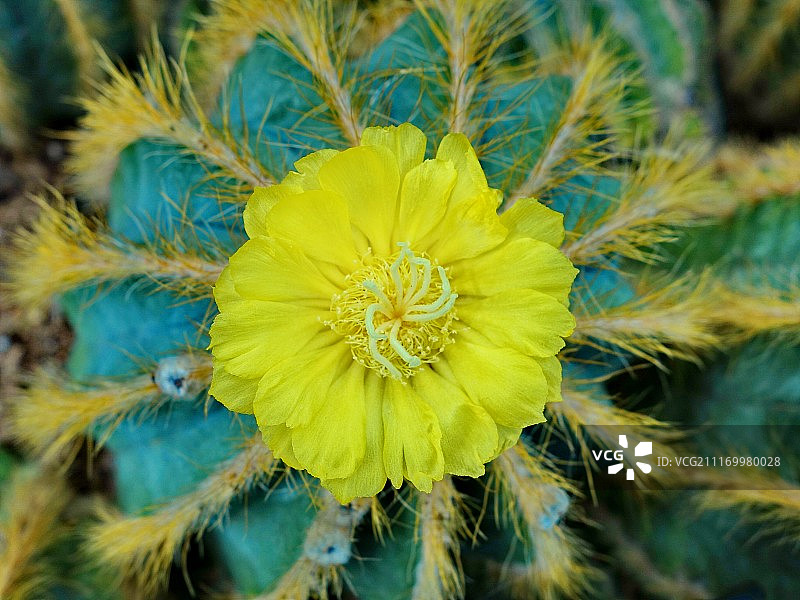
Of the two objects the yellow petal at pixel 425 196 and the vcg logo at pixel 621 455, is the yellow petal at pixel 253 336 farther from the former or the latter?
the vcg logo at pixel 621 455

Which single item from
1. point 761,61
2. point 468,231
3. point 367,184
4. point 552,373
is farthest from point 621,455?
point 761,61

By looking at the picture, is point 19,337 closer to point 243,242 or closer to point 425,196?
point 243,242

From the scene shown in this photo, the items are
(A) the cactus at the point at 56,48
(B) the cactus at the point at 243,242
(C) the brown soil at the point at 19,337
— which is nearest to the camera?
(B) the cactus at the point at 243,242

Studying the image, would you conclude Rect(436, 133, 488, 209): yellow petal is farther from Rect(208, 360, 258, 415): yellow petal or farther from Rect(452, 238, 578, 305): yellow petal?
Rect(208, 360, 258, 415): yellow petal

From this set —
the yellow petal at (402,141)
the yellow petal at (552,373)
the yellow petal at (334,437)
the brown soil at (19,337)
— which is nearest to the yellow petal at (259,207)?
the yellow petal at (402,141)

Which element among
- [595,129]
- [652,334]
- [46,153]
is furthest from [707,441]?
[46,153]

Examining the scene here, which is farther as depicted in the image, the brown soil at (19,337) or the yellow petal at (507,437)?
the brown soil at (19,337)

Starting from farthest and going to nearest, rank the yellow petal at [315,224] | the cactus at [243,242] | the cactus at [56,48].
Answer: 1. the cactus at [56,48]
2. the cactus at [243,242]
3. the yellow petal at [315,224]
